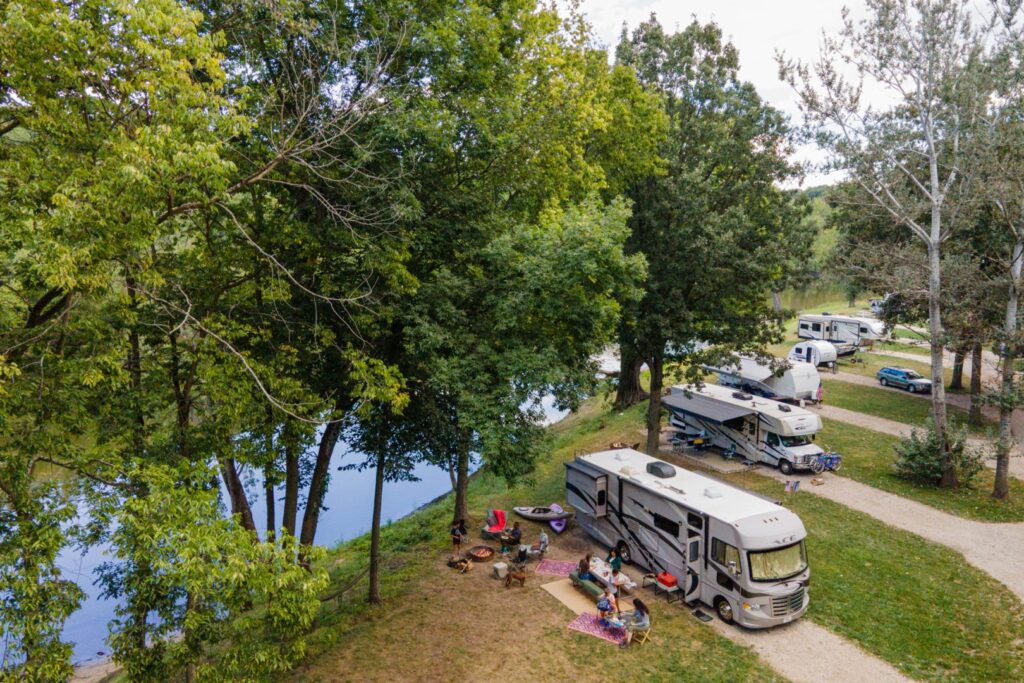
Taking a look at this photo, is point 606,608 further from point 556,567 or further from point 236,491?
point 236,491

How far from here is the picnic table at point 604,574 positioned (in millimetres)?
14805

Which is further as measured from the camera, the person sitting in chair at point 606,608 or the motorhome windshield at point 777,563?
the person sitting in chair at point 606,608

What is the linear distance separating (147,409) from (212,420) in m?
1.37

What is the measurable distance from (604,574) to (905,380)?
28094 mm

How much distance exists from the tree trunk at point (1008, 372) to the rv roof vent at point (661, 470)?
39.6 feet

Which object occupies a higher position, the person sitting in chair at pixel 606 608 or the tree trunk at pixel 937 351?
the tree trunk at pixel 937 351

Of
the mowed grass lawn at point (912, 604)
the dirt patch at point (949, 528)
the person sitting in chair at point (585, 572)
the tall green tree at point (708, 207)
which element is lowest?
the dirt patch at point (949, 528)

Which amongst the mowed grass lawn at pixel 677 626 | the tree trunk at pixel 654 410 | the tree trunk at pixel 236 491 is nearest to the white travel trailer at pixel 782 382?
the tree trunk at pixel 654 410

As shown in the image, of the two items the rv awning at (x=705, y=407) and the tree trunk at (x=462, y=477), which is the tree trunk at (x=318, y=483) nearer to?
the tree trunk at (x=462, y=477)

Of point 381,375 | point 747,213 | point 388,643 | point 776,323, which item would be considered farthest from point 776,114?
point 388,643

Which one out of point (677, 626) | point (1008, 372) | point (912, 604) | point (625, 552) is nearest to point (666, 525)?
point (625, 552)

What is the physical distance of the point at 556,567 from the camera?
16.9 meters

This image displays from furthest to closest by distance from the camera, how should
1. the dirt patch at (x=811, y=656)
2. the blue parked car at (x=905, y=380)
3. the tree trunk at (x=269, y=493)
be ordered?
the blue parked car at (x=905, y=380) < the dirt patch at (x=811, y=656) < the tree trunk at (x=269, y=493)

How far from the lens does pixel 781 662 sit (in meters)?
12.4
